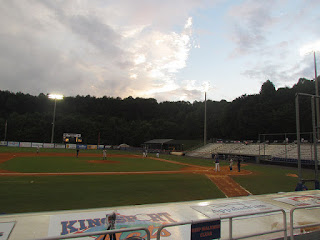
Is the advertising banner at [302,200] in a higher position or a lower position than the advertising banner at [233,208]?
higher

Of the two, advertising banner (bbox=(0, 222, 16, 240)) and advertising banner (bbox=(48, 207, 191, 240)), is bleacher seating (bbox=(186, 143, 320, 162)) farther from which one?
advertising banner (bbox=(0, 222, 16, 240))

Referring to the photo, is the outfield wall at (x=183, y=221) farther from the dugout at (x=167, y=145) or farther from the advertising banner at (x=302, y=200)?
the dugout at (x=167, y=145)

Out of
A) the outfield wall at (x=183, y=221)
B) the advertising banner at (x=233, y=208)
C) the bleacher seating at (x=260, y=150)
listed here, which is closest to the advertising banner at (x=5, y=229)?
the outfield wall at (x=183, y=221)

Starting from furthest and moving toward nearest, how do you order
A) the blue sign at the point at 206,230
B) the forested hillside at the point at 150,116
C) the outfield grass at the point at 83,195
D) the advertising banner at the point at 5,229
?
1. the forested hillside at the point at 150,116
2. the outfield grass at the point at 83,195
3. the advertising banner at the point at 5,229
4. the blue sign at the point at 206,230

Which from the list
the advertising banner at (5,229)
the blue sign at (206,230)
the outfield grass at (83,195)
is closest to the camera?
the blue sign at (206,230)

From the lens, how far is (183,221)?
5.38m

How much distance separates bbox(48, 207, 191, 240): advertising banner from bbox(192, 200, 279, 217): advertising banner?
118 centimetres

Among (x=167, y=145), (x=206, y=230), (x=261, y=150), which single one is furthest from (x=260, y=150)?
(x=206, y=230)

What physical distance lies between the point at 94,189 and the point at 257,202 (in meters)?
9.01

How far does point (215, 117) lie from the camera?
88.1 m

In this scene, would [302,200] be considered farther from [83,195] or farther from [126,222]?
[83,195]

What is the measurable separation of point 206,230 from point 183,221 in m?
1.16

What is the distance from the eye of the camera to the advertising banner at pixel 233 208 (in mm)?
7735

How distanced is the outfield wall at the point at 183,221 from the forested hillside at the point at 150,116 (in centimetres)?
5656
